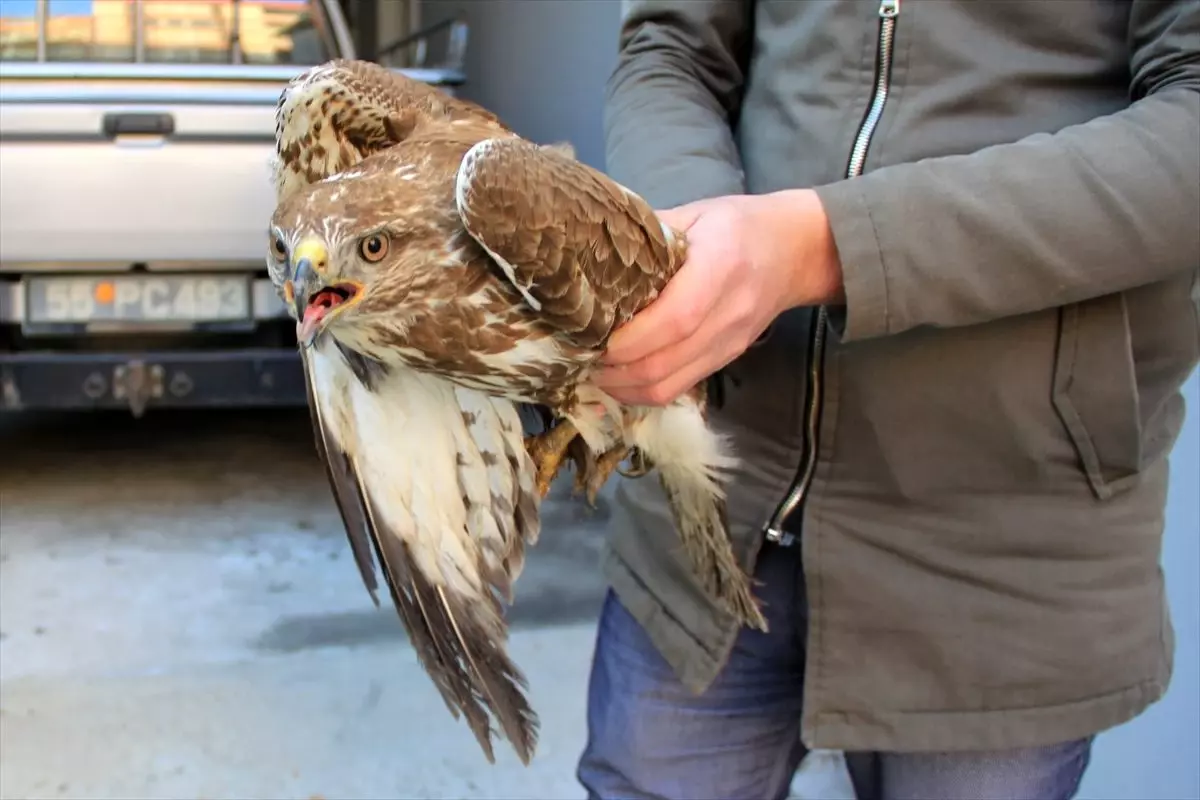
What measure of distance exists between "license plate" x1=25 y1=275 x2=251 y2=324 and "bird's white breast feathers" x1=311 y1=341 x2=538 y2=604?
2.27 m

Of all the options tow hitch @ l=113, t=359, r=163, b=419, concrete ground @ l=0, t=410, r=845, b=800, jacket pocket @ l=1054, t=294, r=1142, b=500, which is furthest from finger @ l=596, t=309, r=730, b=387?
tow hitch @ l=113, t=359, r=163, b=419

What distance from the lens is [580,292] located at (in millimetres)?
965

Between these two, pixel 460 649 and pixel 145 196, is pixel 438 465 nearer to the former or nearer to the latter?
pixel 460 649

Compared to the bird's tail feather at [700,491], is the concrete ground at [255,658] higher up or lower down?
lower down

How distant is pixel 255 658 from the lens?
111 inches

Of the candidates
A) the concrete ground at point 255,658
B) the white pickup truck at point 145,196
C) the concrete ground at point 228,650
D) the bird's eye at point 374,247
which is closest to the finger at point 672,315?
the bird's eye at point 374,247

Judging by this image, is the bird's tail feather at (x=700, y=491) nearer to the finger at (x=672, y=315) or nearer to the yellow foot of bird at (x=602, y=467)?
the yellow foot of bird at (x=602, y=467)

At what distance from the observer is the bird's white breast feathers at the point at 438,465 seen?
126cm

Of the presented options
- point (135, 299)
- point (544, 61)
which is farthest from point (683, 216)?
point (544, 61)

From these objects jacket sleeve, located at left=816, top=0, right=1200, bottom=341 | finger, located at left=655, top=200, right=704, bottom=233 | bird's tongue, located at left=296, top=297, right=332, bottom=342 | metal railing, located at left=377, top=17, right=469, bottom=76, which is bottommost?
metal railing, located at left=377, top=17, right=469, bottom=76

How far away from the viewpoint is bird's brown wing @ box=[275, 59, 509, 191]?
3.67 ft

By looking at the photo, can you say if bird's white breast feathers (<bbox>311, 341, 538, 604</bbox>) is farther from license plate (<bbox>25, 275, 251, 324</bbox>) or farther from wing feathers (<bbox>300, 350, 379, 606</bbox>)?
license plate (<bbox>25, 275, 251, 324</bbox>)

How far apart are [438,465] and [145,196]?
2263 millimetres

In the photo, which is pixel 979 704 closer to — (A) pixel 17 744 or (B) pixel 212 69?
(A) pixel 17 744
